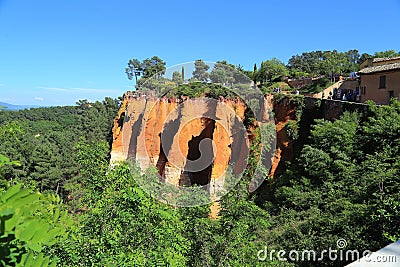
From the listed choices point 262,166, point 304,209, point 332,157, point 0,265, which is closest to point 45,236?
point 0,265

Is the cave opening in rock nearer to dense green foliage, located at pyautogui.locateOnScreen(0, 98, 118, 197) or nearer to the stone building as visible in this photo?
dense green foliage, located at pyautogui.locateOnScreen(0, 98, 118, 197)

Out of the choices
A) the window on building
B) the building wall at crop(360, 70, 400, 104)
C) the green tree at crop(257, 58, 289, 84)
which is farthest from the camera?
the green tree at crop(257, 58, 289, 84)

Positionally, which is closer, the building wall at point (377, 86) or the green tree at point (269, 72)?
the building wall at point (377, 86)

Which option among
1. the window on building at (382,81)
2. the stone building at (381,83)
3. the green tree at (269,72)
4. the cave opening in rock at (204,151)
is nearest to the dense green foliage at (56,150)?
the cave opening in rock at (204,151)

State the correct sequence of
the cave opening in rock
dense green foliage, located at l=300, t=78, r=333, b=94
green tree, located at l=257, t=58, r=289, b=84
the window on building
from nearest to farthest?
the window on building, the cave opening in rock, dense green foliage, located at l=300, t=78, r=333, b=94, green tree, located at l=257, t=58, r=289, b=84

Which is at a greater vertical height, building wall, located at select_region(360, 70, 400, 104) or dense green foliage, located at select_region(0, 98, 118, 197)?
building wall, located at select_region(360, 70, 400, 104)

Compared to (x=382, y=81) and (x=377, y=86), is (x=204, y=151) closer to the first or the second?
(x=377, y=86)

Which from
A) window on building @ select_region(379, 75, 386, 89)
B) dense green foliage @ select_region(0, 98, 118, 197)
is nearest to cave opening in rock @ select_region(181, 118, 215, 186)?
dense green foliage @ select_region(0, 98, 118, 197)

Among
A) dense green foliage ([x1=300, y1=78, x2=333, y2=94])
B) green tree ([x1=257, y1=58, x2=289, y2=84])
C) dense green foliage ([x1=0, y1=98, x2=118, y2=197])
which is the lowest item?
dense green foliage ([x1=0, y1=98, x2=118, y2=197])

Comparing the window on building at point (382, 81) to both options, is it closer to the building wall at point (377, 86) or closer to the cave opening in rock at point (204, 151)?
the building wall at point (377, 86)
